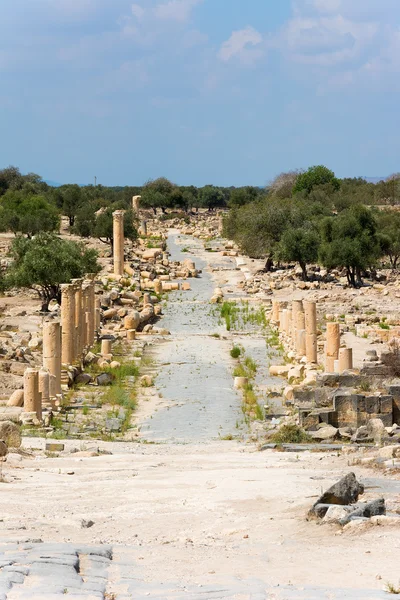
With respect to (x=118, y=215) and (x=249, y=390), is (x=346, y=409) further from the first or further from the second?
(x=118, y=215)

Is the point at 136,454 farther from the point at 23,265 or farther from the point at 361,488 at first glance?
the point at 23,265

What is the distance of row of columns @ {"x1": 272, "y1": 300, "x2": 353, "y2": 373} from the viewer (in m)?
25.1

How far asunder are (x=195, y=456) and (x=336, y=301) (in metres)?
26.8

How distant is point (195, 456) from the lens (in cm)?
1644

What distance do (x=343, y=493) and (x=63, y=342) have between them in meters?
16.6

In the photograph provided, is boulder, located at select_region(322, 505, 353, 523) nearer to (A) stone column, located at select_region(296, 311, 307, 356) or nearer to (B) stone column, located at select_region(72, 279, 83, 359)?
(B) stone column, located at select_region(72, 279, 83, 359)

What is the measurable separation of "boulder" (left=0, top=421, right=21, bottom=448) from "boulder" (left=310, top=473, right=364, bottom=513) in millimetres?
6345

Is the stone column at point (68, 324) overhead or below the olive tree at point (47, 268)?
below

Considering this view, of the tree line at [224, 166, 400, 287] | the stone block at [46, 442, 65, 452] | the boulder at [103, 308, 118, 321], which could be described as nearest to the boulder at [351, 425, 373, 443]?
the stone block at [46, 442, 65, 452]

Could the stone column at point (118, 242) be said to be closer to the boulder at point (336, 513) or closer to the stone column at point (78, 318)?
the stone column at point (78, 318)

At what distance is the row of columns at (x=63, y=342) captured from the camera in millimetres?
20422

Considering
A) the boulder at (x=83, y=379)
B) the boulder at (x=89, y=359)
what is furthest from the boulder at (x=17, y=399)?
the boulder at (x=89, y=359)

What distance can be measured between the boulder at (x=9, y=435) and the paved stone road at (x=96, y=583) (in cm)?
620

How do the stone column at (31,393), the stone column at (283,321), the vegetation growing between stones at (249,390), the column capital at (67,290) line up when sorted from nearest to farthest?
the stone column at (31,393) → the vegetation growing between stones at (249,390) → the column capital at (67,290) → the stone column at (283,321)
